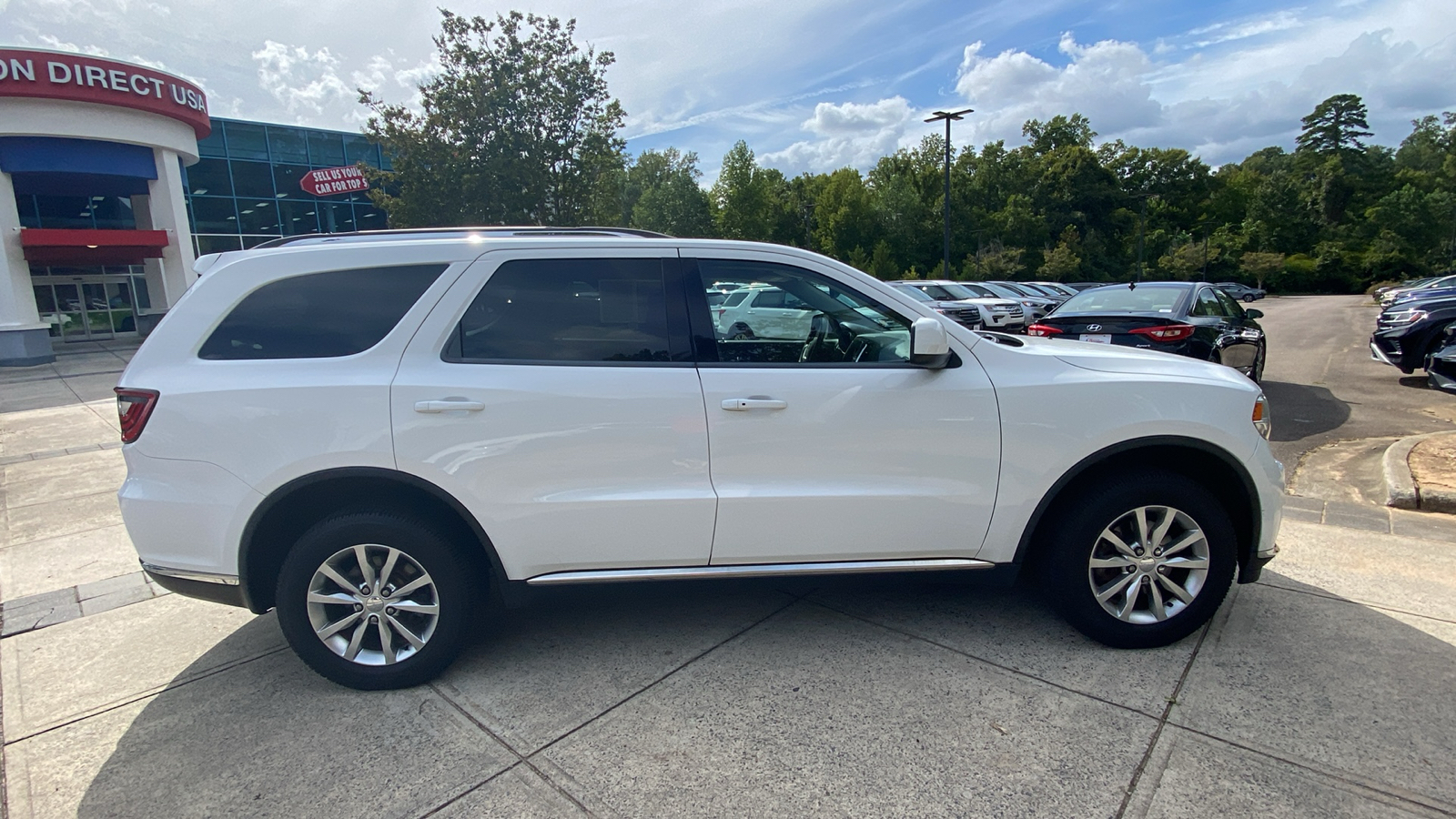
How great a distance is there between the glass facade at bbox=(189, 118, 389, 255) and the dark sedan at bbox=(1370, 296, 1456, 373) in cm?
3382

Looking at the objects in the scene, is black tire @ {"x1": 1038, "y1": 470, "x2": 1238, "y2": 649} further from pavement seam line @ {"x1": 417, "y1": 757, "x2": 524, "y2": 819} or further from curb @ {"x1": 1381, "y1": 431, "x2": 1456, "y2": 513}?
curb @ {"x1": 1381, "y1": 431, "x2": 1456, "y2": 513}

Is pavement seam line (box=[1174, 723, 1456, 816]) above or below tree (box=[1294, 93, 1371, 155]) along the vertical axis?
below

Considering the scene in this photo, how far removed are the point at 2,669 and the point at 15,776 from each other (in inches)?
43.8

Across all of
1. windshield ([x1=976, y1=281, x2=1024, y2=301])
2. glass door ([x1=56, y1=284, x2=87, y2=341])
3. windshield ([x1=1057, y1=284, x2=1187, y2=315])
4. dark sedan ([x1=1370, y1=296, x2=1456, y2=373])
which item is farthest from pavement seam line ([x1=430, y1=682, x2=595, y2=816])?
glass door ([x1=56, y1=284, x2=87, y2=341])

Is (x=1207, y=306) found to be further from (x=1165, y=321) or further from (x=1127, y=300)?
(x=1165, y=321)

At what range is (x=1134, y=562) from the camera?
10.1ft

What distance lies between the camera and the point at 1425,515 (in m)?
4.83

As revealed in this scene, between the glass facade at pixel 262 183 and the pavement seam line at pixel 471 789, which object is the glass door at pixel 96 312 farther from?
the pavement seam line at pixel 471 789

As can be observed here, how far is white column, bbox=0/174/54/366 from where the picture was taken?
59.9 feet

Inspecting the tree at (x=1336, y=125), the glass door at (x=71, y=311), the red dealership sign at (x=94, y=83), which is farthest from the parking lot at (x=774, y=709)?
the tree at (x=1336, y=125)

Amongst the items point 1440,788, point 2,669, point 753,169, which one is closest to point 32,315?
point 2,669

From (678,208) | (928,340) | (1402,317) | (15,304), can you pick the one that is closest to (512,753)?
(928,340)

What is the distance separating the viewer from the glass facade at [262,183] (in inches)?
1164

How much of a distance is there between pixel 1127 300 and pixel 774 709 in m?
7.45
